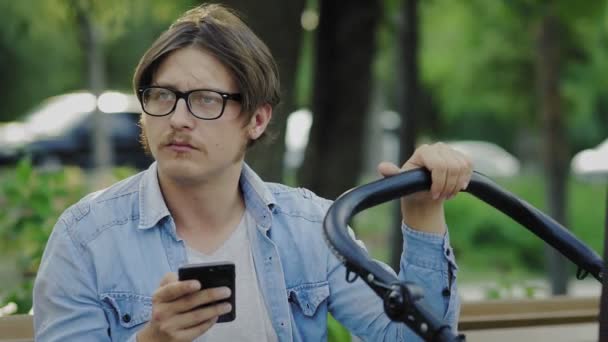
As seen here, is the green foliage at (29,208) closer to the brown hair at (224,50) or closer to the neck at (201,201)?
the neck at (201,201)

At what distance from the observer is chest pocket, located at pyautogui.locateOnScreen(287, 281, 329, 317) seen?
233cm

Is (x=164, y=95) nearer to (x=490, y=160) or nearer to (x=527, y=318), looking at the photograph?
(x=527, y=318)

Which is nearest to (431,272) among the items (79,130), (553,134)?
(553,134)

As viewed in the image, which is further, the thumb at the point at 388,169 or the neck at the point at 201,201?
the neck at the point at 201,201

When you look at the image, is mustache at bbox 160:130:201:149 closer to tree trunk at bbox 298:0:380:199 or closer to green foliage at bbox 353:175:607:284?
tree trunk at bbox 298:0:380:199

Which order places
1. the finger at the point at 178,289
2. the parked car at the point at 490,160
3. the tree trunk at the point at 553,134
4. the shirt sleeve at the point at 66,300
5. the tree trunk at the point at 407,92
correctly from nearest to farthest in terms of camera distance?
the finger at the point at 178,289
the shirt sleeve at the point at 66,300
the tree trunk at the point at 407,92
the tree trunk at the point at 553,134
the parked car at the point at 490,160

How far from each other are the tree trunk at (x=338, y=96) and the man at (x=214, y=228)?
3.80 meters

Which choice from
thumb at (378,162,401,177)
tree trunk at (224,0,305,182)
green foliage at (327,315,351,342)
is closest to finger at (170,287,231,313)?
thumb at (378,162,401,177)

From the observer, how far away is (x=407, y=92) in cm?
685

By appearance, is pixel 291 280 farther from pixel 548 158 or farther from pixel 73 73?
pixel 73 73

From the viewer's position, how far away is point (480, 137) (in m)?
32.4

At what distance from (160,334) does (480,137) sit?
3102 cm

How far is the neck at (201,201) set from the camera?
7.62 feet

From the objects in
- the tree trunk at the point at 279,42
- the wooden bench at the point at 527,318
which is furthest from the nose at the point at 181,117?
the tree trunk at the point at 279,42
